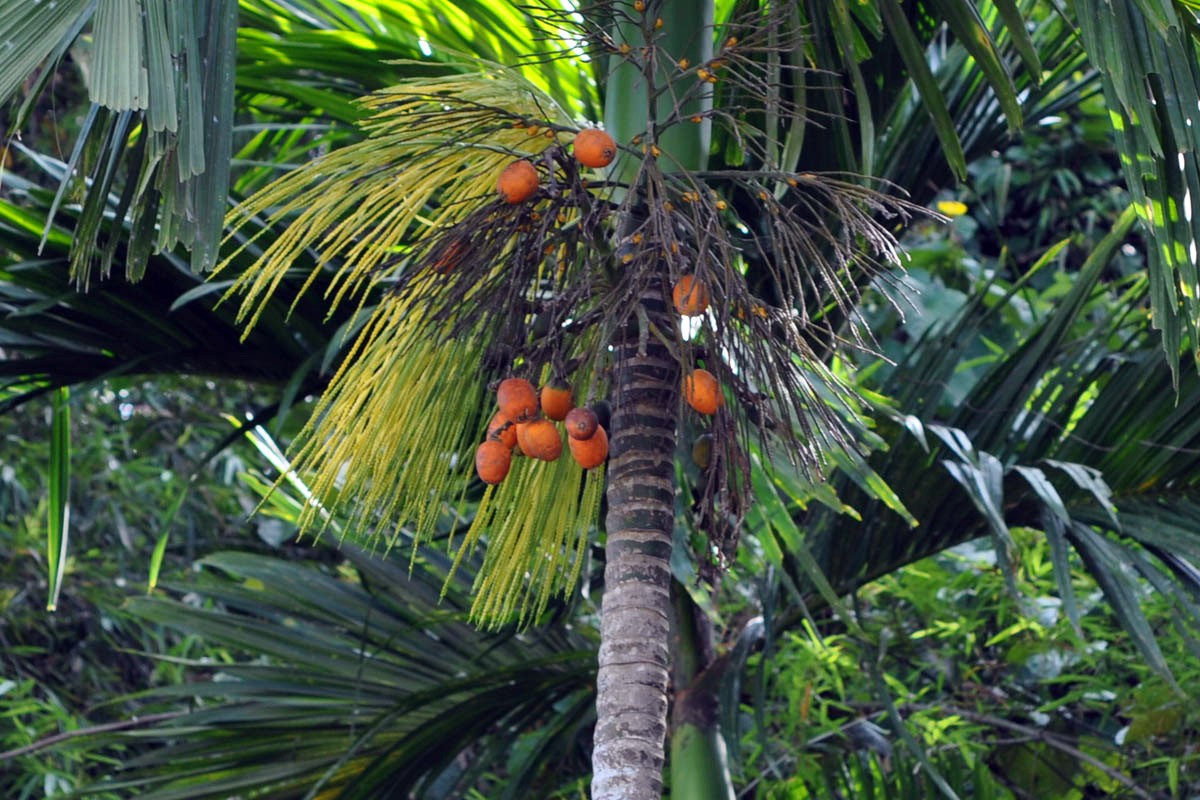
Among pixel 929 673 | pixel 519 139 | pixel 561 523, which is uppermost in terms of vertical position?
pixel 519 139

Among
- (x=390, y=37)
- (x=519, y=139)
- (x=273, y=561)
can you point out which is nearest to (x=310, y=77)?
(x=390, y=37)

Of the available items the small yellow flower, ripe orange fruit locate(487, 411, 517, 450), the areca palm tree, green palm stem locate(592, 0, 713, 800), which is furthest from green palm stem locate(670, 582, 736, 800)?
the small yellow flower

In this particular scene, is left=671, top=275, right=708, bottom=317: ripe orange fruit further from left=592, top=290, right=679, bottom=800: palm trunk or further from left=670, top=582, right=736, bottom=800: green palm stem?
left=670, top=582, right=736, bottom=800: green palm stem

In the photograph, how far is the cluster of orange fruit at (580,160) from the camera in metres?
1.39

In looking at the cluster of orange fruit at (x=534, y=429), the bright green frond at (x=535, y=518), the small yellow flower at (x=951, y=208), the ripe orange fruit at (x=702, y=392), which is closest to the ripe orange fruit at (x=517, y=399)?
the cluster of orange fruit at (x=534, y=429)

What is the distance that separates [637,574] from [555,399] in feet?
0.59

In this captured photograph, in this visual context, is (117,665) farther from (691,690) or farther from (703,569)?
(703,569)

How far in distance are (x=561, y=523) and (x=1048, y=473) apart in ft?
3.16

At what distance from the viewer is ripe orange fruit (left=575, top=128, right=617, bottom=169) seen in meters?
1.39

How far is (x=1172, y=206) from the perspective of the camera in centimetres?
153

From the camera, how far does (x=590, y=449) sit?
4.56ft

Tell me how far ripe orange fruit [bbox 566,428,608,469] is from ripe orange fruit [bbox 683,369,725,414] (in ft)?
0.31

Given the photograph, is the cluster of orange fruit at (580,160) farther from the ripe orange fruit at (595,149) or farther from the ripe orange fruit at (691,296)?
the ripe orange fruit at (691,296)

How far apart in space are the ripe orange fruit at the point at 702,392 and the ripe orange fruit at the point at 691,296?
0.06 m
